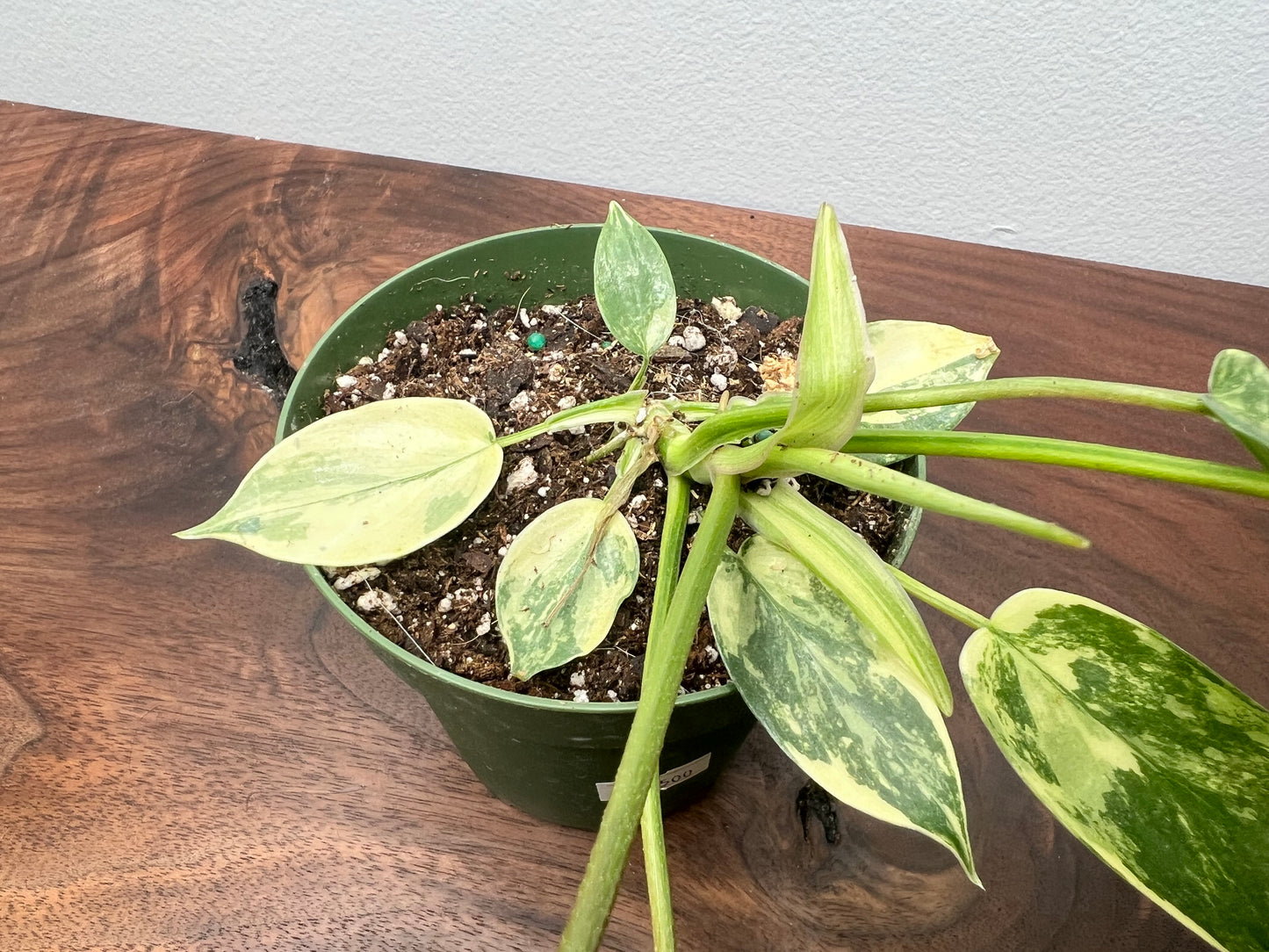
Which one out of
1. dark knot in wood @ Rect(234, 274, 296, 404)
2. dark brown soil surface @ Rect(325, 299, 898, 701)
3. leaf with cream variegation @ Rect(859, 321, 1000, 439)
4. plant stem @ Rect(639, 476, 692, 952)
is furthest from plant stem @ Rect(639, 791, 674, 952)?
dark knot in wood @ Rect(234, 274, 296, 404)

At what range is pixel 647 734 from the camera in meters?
0.29

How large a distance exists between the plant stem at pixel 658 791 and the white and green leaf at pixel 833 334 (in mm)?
101

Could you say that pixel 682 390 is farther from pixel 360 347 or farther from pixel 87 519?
pixel 87 519

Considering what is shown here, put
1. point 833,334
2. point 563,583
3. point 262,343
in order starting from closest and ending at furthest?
point 833,334
point 563,583
point 262,343

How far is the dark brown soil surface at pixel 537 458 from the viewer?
1.40ft

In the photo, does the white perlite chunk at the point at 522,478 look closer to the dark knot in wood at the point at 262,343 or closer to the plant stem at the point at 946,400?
the plant stem at the point at 946,400

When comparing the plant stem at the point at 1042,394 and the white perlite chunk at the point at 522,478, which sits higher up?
the plant stem at the point at 1042,394

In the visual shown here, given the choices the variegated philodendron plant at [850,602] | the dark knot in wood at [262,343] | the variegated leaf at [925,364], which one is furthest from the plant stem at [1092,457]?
the dark knot in wood at [262,343]

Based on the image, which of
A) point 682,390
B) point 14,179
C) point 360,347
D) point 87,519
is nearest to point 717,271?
point 682,390

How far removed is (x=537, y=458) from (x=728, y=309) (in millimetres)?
142

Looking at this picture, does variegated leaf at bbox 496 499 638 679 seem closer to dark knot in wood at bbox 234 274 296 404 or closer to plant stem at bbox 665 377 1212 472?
plant stem at bbox 665 377 1212 472

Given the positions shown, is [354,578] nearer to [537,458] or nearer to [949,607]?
[537,458]

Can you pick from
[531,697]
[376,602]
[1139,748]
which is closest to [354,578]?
[376,602]

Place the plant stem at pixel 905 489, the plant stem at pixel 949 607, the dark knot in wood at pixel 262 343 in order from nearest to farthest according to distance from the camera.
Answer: the plant stem at pixel 905 489 < the plant stem at pixel 949 607 < the dark knot in wood at pixel 262 343
